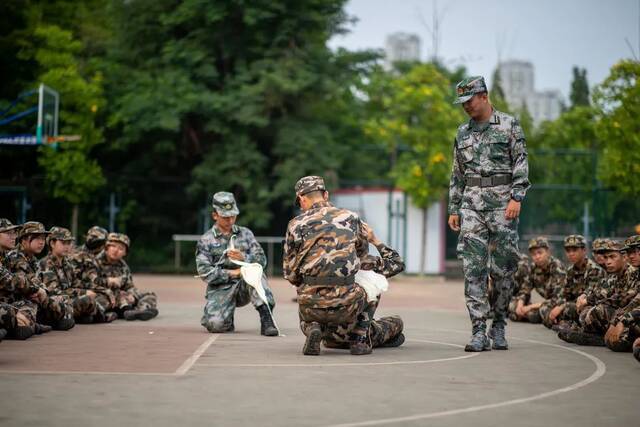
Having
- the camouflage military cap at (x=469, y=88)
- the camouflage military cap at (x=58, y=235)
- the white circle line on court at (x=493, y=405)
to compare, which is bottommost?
the white circle line on court at (x=493, y=405)

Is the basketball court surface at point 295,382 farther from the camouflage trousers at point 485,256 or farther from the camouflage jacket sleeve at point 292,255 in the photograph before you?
the camouflage jacket sleeve at point 292,255

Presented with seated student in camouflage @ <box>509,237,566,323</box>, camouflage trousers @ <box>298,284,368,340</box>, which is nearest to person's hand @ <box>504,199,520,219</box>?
camouflage trousers @ <box>298,284,368,340</box>

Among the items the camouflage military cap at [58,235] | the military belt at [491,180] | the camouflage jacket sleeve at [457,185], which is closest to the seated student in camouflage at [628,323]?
the military belt at [491,180]

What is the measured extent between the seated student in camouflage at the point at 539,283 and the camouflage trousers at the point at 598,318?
2518mm

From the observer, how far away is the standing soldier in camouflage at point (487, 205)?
9.46 meters

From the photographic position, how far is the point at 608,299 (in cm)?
1024

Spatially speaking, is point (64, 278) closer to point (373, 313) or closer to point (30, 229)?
point (30, 229)

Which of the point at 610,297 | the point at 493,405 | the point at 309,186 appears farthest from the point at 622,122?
the point at 493,405

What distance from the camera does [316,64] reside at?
92.3 feet

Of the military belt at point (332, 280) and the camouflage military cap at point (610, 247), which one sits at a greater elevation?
the camouflage military cap at point (610, 247)

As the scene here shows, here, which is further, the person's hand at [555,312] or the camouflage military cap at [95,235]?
the camouflage military cap at [95,235]

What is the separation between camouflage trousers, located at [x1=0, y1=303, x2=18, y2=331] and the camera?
984 centimetres

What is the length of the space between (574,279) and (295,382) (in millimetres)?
6120

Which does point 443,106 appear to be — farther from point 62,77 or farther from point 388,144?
point 62,77
